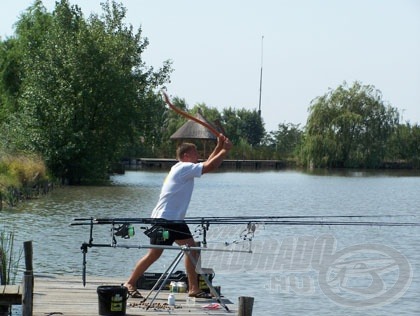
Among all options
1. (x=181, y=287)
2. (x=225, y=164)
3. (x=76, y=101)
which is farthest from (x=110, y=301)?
(x=225, y=164)

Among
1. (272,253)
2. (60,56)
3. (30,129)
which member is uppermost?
(60,56)

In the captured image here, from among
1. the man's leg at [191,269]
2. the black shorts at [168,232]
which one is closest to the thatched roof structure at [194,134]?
the man's leg at [191,269]

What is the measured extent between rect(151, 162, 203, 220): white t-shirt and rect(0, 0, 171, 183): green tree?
34295 mm

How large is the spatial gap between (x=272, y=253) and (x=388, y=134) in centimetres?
6122

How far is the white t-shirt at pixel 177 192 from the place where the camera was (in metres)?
11.3

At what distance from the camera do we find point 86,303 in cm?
1144

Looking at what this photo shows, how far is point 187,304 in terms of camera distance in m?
11.5

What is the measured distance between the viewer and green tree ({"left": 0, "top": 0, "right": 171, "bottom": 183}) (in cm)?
4566

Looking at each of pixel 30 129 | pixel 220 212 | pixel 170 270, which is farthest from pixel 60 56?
pixel 170 270

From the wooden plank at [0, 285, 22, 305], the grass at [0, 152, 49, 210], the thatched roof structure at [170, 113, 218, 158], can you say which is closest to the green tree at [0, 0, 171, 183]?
the grass at [0, 152, 49, 210]

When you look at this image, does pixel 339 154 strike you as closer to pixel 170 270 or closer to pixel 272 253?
pixel 272 253

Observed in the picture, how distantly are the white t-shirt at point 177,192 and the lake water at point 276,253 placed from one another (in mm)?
1121

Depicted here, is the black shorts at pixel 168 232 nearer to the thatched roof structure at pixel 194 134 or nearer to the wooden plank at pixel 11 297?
the wooden plank at pixel 11 297

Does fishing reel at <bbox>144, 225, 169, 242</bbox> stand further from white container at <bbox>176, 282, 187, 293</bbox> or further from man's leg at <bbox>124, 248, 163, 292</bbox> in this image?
white container at <bbox>176, 282, 187, 293</bbox>
